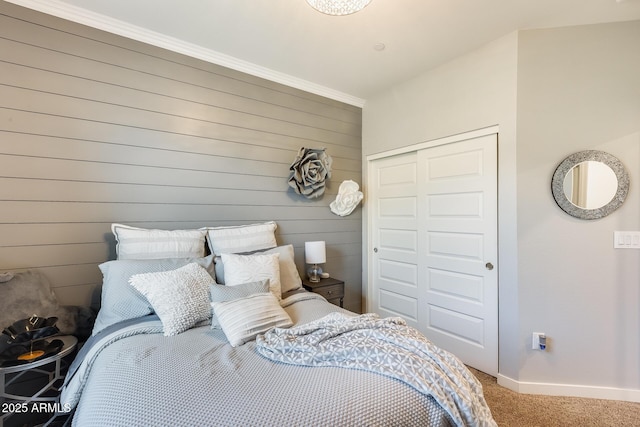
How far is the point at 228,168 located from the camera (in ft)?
8.43

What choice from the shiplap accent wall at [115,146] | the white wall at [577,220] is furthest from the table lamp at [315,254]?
the white wall at [577,220]

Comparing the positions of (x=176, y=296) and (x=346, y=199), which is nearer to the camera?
(x=176, y=296)

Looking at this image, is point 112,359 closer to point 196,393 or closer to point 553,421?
point 196,393

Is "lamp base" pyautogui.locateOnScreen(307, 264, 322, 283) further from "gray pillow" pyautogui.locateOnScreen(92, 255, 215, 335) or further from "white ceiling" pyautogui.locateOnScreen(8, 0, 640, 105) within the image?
"white ceiling" pyautogui.locateOnScreen(8, 0, 640, 105)

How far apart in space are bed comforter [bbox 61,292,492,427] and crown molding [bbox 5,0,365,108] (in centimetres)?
212

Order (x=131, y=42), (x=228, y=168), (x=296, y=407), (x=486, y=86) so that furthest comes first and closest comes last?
(x=228, y=168) → (x=486, y=86) → (x=131, y=42) → (x=296, y=407)

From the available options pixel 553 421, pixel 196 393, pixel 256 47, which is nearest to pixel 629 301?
pixel 553 421

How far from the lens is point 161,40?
2246 millimetres

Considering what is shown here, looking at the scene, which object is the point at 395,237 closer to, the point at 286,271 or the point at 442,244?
the point at 442,244

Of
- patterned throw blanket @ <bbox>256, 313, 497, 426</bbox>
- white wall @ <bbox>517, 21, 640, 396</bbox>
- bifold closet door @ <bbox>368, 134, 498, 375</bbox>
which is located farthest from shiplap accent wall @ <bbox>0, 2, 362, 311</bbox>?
white wall @ <bbox>517, 21, 640, 396</bbox>

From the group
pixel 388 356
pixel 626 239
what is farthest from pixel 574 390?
pixel 388 356

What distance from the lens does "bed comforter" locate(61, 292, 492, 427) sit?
899mm

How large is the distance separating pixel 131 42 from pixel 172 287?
184cm

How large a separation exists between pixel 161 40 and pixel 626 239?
3.64m
